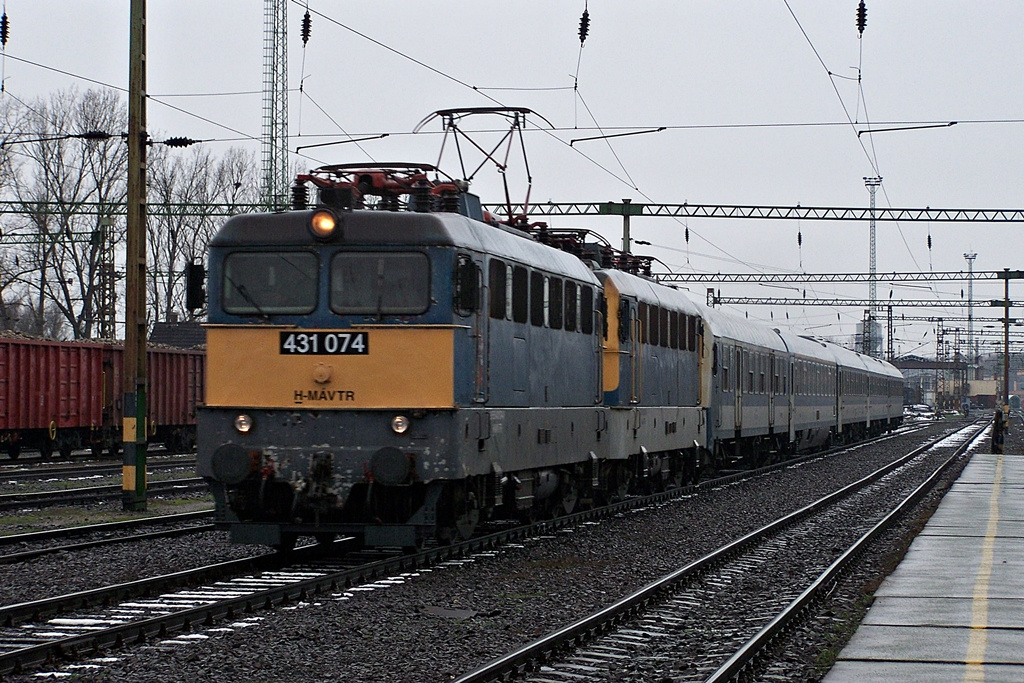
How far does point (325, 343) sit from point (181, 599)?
9.45 feet

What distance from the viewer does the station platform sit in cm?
862

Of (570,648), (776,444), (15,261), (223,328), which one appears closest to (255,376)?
(223,328)

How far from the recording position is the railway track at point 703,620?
28.6 feet

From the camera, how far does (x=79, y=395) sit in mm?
33344

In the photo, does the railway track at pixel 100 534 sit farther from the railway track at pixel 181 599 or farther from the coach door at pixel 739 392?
the coach door at pixel 739 392

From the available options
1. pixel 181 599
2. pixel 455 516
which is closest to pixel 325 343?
pixel 455 516

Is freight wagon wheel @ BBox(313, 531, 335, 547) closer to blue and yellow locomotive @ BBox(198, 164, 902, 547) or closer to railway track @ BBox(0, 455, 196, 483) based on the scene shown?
blue and yellow locomotive @ BBox(198, 164, 902, 547)

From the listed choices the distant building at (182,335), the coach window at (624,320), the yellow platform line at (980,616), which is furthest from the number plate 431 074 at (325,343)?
the distant building at (182,335)

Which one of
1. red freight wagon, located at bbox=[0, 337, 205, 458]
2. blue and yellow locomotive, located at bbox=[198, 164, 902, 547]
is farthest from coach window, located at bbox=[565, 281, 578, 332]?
red freight wagon, located at bbox=[0, 337, 205, 458]

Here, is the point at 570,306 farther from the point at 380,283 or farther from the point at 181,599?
the point at 181,599

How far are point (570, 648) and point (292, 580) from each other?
3525mm

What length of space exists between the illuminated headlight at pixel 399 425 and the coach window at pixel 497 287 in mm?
1755

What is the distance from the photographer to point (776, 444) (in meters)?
35.6

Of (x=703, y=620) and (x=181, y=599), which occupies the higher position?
(x=181, y=599)
